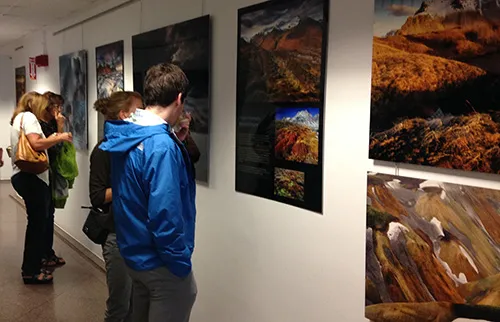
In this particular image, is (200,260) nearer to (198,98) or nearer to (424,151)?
(198,98)

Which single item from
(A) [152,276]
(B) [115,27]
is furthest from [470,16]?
(B) [115,27]

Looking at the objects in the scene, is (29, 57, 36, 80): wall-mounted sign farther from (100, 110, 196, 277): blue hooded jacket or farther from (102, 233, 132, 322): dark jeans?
(100, 110, 196, 277): blue hooded jacket

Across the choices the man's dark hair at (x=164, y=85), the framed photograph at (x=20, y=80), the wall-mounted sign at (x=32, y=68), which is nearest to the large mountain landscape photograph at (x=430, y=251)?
the man's dark hair at (x=164, y=85)

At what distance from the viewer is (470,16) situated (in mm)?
1567

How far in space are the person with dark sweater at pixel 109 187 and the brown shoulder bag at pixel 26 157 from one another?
63.1 inches

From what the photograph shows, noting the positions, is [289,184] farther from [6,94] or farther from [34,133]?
[6,94]

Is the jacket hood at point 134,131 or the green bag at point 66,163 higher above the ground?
the jacket hood at point 134,131

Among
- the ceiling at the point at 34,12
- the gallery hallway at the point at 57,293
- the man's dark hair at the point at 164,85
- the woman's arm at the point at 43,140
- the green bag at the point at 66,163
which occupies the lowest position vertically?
the gallery hallway at the point at 57,293

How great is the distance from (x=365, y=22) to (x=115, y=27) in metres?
2.89

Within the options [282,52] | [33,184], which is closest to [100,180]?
[282,52]

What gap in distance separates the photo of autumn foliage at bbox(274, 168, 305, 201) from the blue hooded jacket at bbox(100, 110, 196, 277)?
536 millimetres

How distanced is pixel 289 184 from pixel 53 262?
333cm

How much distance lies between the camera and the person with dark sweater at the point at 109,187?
2.55m

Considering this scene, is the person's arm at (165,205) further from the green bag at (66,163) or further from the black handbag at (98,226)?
the green bag at (66,163)
